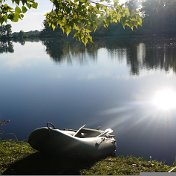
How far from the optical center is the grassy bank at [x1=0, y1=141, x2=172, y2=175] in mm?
13227

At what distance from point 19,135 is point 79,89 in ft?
55.3

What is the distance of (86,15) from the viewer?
10.2 m

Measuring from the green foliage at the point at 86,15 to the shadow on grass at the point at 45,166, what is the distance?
5.41 metres

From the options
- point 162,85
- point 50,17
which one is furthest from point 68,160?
point 162,85

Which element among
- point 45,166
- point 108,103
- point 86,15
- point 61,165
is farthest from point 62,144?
point 108,103

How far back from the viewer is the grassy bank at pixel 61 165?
13.2m

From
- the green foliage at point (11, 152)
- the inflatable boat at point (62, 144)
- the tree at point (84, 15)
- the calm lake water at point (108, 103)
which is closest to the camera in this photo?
the tree at point (84, 15)

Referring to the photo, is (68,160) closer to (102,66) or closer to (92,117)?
(92,117)

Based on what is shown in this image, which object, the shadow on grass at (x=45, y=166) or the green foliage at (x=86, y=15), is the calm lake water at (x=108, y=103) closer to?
the shadow on grass at (x=45, y=166)

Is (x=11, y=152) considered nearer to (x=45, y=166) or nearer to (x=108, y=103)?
(x=45, y=166)

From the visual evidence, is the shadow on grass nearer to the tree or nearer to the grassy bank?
the grassy bank

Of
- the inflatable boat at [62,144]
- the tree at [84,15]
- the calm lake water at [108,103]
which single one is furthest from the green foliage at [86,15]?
the calm lake water at [108,103]

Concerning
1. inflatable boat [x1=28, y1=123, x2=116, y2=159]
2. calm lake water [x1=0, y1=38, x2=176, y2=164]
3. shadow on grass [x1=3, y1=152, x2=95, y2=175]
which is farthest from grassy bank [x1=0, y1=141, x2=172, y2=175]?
calm lake water [x1=0, y1=38, x2=176, y2=164]

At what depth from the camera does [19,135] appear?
22.8 metres
